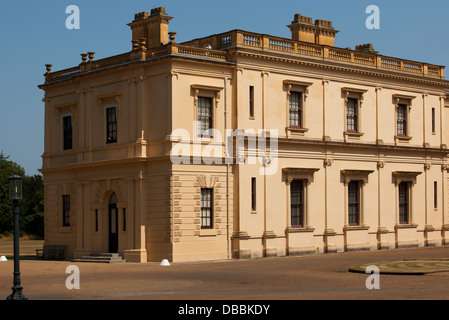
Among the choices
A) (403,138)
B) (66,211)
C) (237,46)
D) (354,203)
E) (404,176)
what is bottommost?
(66,211)

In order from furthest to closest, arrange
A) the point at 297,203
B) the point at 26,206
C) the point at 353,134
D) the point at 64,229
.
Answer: the point at 26,206
the point at 353,134
the point at 64,229
the point at 297,203

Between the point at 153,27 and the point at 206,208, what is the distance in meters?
10.3

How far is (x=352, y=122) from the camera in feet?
151

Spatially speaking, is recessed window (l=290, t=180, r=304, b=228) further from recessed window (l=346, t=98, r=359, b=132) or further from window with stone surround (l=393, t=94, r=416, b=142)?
window with stone surround (l=393, t=94, r=416, b=142)

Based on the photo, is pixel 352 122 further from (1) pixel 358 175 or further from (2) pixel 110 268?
(2) pixel 110 268

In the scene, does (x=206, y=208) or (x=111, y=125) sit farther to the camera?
(x=111, y=125)

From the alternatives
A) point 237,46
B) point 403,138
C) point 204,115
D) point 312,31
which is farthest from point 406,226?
point 237,46

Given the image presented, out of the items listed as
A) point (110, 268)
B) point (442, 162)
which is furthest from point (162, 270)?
point (442, 162)

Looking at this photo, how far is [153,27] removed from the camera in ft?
142

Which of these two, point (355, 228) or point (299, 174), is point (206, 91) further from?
point (355, 228)

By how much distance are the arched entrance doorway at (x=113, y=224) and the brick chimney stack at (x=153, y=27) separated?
8.21m

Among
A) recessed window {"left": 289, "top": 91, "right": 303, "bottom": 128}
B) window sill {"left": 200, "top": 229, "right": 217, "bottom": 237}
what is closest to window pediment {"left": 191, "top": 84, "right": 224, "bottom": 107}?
recessed window {"left": 289, "top": 91, "right": 303, "bottom": 128}

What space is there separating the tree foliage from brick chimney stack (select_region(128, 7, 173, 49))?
4195 cm

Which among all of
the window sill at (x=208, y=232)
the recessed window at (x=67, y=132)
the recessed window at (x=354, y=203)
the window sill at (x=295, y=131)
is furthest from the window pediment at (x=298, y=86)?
the recessed window at (x=67, y=132)
